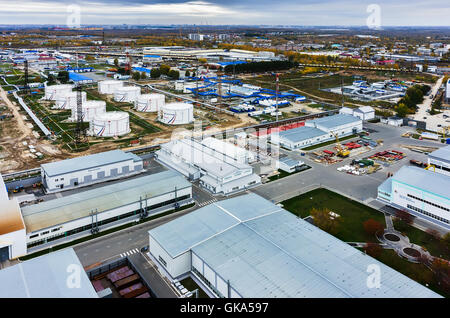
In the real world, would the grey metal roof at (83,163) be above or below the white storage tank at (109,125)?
below

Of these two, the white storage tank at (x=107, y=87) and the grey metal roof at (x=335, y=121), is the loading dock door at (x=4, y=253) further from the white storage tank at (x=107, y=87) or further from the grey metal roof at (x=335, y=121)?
the white storage tank at (x=107, y=87)

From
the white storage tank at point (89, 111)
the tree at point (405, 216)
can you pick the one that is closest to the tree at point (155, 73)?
the white storage tank at point (89, 111)

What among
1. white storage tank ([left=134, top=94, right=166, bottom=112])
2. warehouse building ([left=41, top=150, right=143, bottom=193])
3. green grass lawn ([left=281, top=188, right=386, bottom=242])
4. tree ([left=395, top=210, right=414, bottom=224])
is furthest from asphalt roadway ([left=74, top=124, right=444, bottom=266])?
white storage tank ([left=134, top=94, right=166, bottom=112])

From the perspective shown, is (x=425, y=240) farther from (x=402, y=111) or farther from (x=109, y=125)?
(x=109, y=125)

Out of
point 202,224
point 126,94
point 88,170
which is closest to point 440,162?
point 202,224

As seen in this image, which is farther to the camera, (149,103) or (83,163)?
(149,103)
